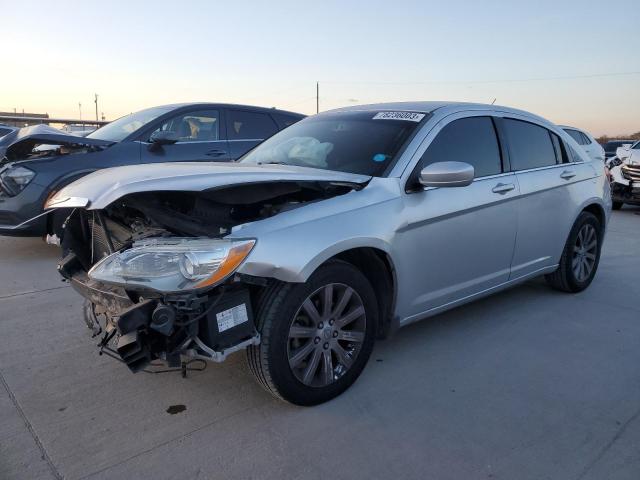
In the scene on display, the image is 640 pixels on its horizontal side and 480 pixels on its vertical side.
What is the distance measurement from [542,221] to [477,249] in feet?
3.12

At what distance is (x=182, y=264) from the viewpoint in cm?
242

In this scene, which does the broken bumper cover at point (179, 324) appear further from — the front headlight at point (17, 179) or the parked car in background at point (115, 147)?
the front headlight at point (17, 179)

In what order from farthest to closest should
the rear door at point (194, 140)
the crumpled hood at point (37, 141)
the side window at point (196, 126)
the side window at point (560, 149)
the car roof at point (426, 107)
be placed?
1. the side window at point (196, 126)
2. the rear door at point (194, 140)
3. the crumpled hood at point (37, 141)
4. the side window at point (560, 149)
5. the car roof at point (426, 107)

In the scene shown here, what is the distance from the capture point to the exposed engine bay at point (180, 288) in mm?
2389

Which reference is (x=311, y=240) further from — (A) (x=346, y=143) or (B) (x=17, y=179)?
(B) (x=17, y=179)

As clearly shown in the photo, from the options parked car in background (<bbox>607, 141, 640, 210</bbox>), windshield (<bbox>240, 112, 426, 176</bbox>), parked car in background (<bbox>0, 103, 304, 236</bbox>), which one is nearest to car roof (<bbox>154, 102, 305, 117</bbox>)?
parked car in background (<bbox>0, 103, 304, 236</bbox>)

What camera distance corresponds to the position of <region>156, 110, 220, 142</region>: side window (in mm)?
6660

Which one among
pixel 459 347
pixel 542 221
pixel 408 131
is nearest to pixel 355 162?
pixel 408 131

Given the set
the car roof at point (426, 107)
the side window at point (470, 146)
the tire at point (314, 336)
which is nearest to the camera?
the tire at point (314, 336)

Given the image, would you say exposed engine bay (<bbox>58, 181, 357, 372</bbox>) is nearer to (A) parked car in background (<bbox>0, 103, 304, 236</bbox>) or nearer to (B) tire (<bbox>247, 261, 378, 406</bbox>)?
(B) tire (<bbox>247, 261, 378, 406</bbox>)

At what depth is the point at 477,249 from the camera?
143 inches

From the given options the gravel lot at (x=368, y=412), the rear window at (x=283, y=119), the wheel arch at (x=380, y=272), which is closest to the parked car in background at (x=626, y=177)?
the rear window at (x=283, y=119)

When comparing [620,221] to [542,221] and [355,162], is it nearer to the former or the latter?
[542,221]

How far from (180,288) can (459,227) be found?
1.91m
